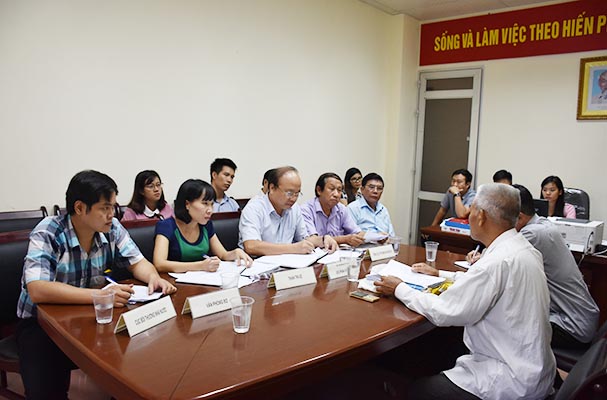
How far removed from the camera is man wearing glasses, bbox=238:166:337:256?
8.29 ft

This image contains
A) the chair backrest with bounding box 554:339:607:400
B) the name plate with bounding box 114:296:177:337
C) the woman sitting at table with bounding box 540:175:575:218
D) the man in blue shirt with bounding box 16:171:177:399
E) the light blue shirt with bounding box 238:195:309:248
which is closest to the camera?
the chair backrest with bounding box 554:339:607:400

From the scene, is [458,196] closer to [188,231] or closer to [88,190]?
[188,231]

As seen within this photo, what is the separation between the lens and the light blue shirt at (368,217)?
3590 mm

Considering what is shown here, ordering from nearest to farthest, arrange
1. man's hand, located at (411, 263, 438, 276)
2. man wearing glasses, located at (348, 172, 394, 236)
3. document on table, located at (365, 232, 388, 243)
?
man's hand, located at (411, 263, 438, 276) < document on table, located at (365, 232, 388, 243) < man wearing glasses, located at (348, 172, 394, 236)

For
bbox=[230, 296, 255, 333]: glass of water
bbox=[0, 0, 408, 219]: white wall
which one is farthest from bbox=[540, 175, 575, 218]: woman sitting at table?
bbox=[230, 296, 255, 333]: glass of water

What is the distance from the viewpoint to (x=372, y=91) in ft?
19.1

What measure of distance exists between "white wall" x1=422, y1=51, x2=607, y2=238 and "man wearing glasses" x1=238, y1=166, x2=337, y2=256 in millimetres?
3530

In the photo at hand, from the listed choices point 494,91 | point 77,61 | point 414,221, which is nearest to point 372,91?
point 494,91

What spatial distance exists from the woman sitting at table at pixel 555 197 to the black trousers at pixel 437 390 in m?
3.18

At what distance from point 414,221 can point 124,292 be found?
523cm

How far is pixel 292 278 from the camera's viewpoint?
6.56 feet

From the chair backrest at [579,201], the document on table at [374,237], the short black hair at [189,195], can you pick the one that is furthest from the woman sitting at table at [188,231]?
the chair backrest at [579,201]

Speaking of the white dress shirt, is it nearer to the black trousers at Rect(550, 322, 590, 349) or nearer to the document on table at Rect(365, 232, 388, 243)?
the black trousers at Rect(550, 322, 590, 349)

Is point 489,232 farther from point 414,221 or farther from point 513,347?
point 414,221
